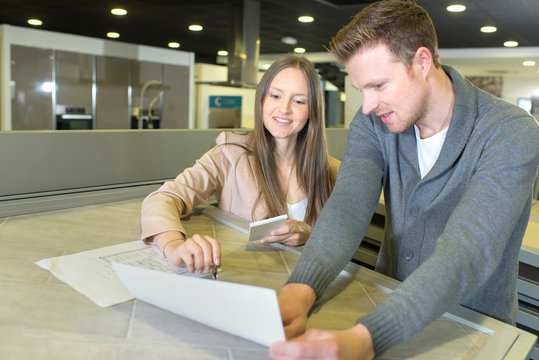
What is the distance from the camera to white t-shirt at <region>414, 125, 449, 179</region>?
3.49 ft

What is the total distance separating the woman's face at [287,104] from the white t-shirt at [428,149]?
1.60ft

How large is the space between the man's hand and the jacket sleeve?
57cm

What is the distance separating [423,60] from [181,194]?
730 millimetres

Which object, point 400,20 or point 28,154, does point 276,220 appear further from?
point 28,154

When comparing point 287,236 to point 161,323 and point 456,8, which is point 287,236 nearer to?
point 161,323

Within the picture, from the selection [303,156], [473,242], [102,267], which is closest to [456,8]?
[303,156]

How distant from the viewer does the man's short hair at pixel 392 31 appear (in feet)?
3.13

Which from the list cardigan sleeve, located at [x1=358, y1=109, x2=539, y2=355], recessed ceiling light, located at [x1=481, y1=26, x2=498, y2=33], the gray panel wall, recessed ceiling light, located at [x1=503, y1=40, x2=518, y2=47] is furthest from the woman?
recessed ceiling light, located at [x1=503, y1=40, x2=518, y2=47]

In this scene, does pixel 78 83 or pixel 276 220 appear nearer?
pixel 276 220

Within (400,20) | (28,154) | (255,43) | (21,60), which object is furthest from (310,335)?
(21,60)

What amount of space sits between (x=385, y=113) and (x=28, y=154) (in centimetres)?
120

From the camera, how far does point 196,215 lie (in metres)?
1.37

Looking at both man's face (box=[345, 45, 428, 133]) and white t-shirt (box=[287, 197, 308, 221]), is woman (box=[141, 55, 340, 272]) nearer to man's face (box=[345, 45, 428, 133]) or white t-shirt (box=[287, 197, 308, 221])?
white t-shirt (box=[287, 197, 308, 221])

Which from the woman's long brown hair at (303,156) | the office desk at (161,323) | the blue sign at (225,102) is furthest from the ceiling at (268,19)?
the office desk at (161,323)
